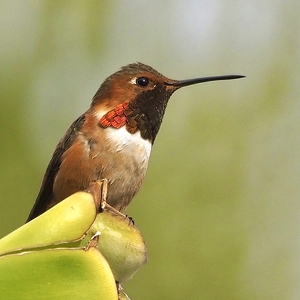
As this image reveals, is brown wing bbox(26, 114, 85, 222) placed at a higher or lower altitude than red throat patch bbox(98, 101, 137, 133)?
lower

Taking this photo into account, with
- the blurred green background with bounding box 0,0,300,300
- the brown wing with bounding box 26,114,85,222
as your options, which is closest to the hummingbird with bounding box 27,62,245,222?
the brown wing with bounding box 26,114,85,222

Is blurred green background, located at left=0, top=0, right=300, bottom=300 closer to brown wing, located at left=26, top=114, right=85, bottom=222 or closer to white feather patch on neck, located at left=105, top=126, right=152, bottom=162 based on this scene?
brown wing, located at left=26, top=114, right=85, bottom=222

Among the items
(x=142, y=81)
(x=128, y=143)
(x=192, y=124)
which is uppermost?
(x=142, y=81)

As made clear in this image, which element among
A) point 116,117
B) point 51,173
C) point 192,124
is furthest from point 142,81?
point 192,124

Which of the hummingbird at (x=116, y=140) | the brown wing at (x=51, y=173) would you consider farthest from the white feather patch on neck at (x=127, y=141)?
the brown wing at (x=51, y=173)

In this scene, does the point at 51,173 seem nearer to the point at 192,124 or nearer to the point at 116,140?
the point at 116,140

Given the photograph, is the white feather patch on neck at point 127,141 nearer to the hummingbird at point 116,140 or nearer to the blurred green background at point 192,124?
the hummingbird at point 116,140

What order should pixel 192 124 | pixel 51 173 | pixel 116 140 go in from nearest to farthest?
pixel 116 140
pixel 51 173
pixel 192 124
